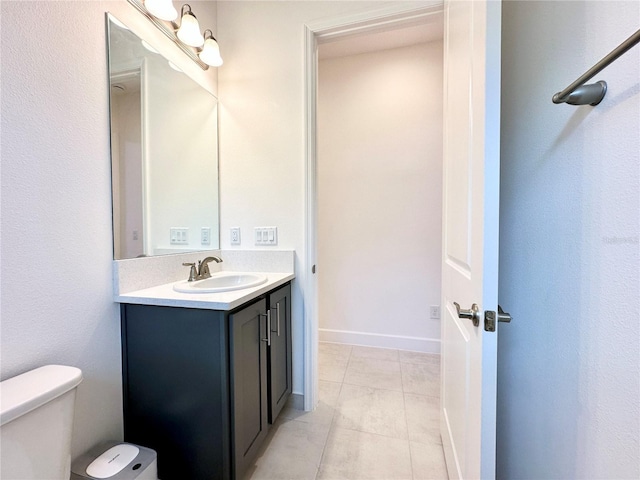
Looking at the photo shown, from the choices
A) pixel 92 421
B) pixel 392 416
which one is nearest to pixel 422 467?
pixel 392 416

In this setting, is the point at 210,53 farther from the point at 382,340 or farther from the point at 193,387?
the point at 382,340

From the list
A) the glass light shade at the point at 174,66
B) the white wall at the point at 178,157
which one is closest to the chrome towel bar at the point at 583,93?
the white wall at the point at 178,157

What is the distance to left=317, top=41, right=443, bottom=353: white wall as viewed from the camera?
2.27 metres

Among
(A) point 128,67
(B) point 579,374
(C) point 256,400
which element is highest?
(A) point 128,67

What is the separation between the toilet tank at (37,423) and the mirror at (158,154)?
51cm

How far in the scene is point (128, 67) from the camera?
3.88 ft

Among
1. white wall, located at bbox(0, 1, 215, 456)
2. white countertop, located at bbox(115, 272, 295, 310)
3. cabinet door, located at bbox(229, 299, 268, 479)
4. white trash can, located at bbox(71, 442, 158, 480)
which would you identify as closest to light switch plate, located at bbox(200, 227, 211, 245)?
white countertop, located at bbox(115, 272, 295, 310)

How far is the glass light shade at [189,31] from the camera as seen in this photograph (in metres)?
1.37

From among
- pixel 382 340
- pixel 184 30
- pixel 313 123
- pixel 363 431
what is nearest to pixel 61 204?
pixel 184 30

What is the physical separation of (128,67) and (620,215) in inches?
69.1

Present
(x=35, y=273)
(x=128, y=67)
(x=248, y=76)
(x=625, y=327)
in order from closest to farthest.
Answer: (x=625, y=327), (x=35, y=273), (x=128, y=67), (x=248, y=76)

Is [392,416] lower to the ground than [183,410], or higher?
lower

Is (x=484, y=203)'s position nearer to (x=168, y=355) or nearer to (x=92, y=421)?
(x=168, y=355)

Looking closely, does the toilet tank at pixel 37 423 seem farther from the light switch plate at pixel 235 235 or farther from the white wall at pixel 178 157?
the light switch plate at pixel 235 235
